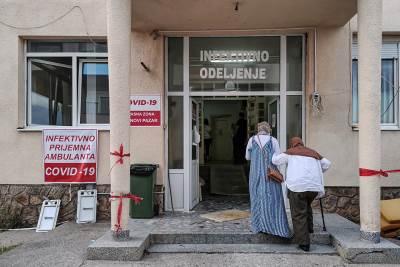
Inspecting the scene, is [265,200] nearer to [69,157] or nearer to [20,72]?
[69,157]

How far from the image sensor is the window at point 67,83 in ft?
25.0

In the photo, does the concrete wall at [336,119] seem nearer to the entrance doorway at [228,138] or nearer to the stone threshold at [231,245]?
the entrance doorway at [228,138]

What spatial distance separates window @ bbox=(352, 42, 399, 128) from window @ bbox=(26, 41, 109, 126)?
4.75 metres

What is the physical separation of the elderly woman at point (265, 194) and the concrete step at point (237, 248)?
0.63 ft

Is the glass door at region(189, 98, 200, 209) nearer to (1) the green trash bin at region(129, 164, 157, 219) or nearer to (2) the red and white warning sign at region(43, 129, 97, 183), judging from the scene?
(1) the green trash bin at region(129, 164, 157, 219)

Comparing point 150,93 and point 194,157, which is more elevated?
point 150,93

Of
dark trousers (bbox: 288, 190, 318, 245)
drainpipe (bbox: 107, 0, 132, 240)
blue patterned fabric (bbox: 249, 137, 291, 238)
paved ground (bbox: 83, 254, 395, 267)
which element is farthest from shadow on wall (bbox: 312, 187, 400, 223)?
drainpipe (bbox: 107, 0, 132, 240)

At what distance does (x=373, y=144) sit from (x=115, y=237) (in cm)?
362

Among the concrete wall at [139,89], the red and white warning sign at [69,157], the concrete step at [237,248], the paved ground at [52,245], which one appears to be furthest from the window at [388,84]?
the paved ground at [52,245]

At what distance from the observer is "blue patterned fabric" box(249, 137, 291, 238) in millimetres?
5527

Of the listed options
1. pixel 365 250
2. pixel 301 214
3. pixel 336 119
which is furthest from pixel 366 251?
pixel 336 119

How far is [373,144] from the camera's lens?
5164mm

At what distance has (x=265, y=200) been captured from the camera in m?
5.60

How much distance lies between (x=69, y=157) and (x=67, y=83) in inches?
58.2
